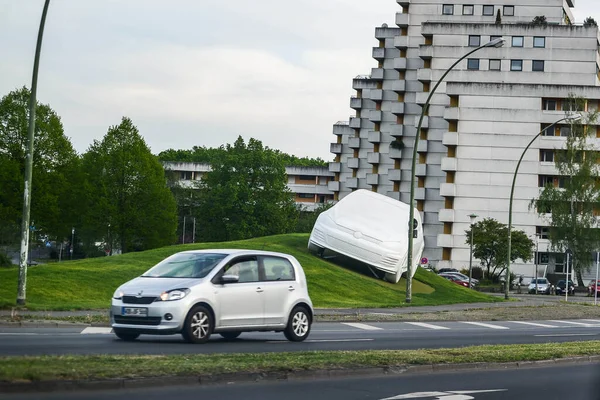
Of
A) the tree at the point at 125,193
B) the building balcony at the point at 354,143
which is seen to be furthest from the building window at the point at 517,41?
the tree at the point at 125,193

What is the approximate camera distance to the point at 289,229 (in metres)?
116

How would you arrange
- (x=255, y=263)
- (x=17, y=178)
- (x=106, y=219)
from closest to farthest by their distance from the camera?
(x=255, y=263), (x=17, y=178), (x=106, y=219)

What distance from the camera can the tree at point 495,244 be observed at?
9150 centimetres

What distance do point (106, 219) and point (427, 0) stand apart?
52073 mm

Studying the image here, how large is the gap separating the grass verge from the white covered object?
32.2m

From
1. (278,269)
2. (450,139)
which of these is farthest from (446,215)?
(278,269)

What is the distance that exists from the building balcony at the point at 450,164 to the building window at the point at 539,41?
14413 mm

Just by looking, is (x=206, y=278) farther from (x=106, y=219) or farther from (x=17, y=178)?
(x=106, y=219)

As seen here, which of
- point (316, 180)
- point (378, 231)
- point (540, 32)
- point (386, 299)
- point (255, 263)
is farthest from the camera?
point (316, 180)

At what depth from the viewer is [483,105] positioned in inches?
4038

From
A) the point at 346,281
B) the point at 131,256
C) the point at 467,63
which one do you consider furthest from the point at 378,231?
the point at 467,63

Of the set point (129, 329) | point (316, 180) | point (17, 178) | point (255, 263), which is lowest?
point (129, 329)

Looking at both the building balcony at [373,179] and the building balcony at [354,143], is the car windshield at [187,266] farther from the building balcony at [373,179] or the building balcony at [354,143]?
the building balcony at [354,143]

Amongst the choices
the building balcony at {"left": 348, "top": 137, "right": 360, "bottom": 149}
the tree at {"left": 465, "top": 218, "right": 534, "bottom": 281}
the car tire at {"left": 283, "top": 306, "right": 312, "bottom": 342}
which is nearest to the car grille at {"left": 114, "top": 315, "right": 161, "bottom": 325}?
the car tire at {"left": 283, "top": 306, "right": 312, "bottom": 342}
